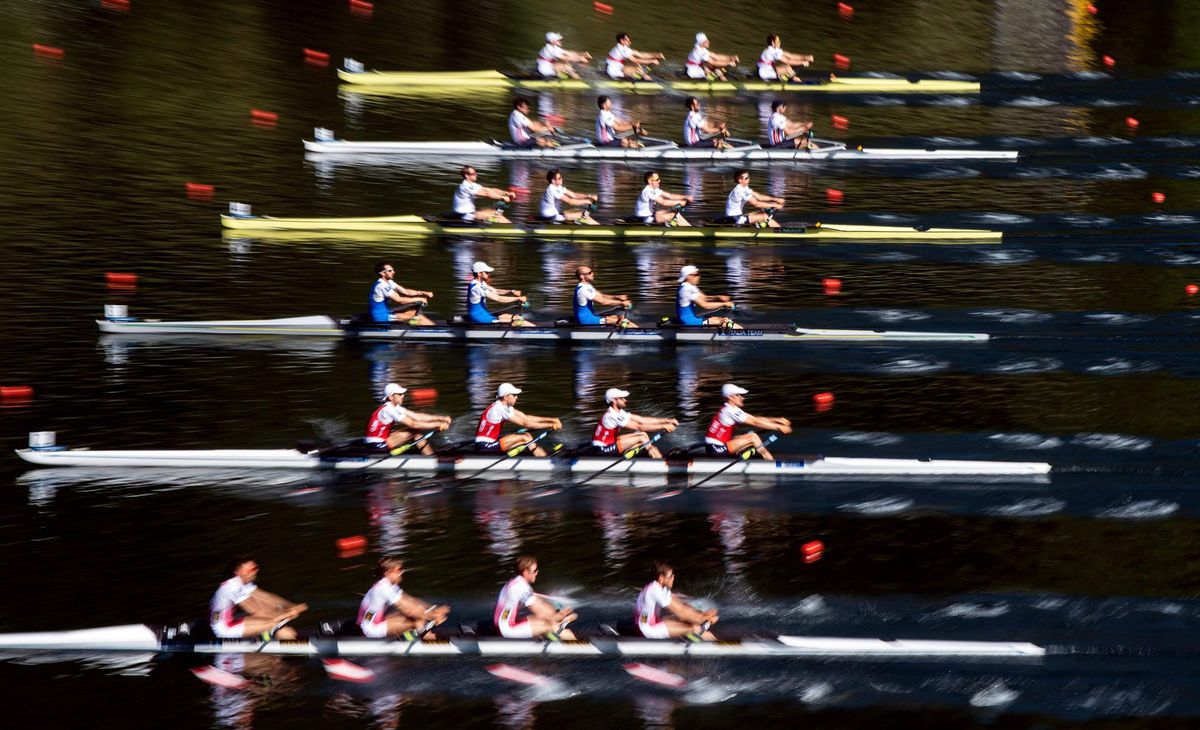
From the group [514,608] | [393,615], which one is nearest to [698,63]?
[514,608]

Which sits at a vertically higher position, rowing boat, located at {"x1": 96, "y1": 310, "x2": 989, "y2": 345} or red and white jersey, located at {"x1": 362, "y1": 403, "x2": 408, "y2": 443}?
rowing boat, located at {"x1": 96, "y1": 310, "x2": 989, "y2": 345}

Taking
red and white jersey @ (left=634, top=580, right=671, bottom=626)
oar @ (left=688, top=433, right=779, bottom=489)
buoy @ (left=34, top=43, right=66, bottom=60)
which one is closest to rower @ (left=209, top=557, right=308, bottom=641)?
red and white jersey @ (left=634, top=580, right=671, bottom=626)

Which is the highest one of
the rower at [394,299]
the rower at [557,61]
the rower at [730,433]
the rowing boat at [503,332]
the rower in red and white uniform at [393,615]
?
the rower at [557,61]

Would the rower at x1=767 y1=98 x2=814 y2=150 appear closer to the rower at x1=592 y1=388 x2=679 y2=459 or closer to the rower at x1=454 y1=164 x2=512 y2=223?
the rower at x1=454 y1=164 x2=512 y2=223

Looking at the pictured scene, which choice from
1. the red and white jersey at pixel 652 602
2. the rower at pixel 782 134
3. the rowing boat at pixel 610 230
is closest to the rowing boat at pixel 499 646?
the red and white jersey at pixel 652 602

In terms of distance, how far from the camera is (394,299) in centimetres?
2928

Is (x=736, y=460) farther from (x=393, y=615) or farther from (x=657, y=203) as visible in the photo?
(x=657, y=203)

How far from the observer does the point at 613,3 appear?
5662cm

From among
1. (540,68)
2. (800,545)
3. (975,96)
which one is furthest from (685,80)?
(800,545)

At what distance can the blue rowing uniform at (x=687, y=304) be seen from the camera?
1136 inches

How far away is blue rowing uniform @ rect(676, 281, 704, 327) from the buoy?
27420 mm

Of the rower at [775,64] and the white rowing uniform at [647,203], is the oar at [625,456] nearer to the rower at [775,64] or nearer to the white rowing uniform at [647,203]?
the white rowing uniform at [647,203]

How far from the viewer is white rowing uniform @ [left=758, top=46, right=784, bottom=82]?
1849 inches

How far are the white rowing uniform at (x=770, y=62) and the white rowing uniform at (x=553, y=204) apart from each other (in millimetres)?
13949
